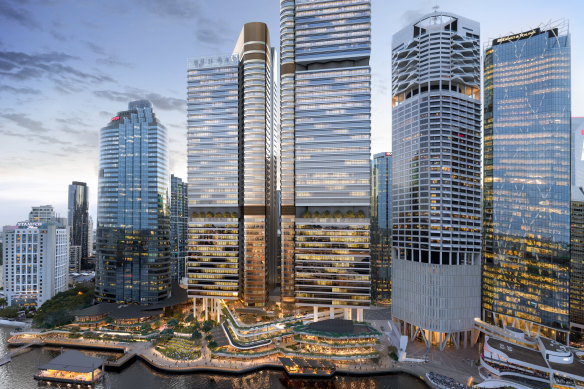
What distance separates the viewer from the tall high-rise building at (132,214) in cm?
16625

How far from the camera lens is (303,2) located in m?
148

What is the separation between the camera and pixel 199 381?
100625 mm

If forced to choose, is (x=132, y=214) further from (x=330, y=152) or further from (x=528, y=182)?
(x=528, y=182)

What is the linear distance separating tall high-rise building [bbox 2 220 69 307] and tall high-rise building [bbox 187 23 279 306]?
82.4m

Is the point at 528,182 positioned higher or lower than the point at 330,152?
lower

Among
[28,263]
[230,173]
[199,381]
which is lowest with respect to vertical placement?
[199,381]

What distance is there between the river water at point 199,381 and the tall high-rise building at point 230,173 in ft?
162

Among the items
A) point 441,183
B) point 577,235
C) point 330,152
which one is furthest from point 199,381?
point 577,235

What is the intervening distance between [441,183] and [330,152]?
46.3 metres

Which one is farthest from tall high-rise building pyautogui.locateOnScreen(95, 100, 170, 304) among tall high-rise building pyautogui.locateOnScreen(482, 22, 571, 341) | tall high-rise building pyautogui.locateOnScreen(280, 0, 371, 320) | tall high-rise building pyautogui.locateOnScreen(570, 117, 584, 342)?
tall high-rise building pyautogui.locateOnScreen(570, 117, 584, 342)

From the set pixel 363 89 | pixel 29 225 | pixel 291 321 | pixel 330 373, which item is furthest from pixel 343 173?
pixel 29 225

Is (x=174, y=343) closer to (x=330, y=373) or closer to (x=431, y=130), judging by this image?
(x=330, y=373)

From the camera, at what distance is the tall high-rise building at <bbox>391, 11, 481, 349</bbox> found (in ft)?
408

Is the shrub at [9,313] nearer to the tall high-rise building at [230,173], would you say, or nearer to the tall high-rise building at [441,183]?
the tall high-rise building at [230,173]
